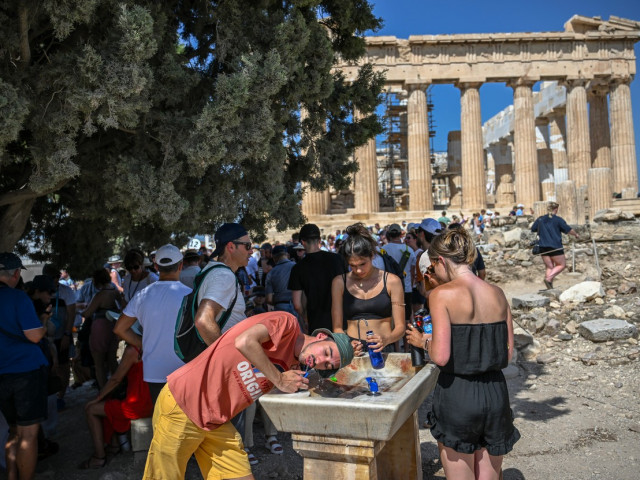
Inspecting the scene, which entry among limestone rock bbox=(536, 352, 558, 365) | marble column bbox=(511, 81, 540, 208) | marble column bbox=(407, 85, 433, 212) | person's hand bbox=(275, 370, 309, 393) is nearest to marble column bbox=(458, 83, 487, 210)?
marble column bbox=(407, 85, 433, 212)

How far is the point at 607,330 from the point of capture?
7984 millimetres

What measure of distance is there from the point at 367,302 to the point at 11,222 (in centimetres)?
394

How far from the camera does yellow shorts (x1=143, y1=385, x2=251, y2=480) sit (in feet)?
9.61

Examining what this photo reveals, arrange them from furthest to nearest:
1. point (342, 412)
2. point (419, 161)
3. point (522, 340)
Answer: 1. point (419, 161)
2. point (522, 340)
3. point (342, 412)

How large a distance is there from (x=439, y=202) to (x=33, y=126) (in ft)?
129

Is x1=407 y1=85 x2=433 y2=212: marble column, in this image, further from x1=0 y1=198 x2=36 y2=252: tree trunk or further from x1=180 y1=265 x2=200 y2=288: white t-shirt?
x1=0 y1=198 x2=36 y2=252: tree trunk

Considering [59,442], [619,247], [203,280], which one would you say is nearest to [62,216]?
[59,442]

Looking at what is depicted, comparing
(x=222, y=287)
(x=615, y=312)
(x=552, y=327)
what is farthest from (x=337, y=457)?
(x=615, y=312)

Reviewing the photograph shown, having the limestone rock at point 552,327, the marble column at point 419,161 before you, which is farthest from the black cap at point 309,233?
the marble column at point 419,161

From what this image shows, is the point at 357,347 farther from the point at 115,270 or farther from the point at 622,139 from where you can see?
the point at 622,139

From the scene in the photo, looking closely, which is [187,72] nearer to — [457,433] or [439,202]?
[457,433]

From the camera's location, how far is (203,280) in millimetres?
3396

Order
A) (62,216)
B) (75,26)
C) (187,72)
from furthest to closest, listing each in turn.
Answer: (62,216) < (187,72) < (75,26)

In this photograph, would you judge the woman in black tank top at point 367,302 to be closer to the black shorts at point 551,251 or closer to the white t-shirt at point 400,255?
the white t-shirt at point 400,255
